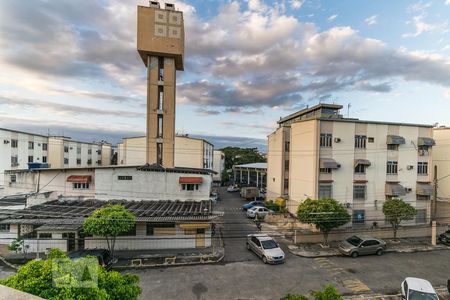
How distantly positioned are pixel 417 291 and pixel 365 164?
594 inches

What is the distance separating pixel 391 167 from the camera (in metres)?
25.8

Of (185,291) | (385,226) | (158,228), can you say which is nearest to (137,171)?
(158,228)

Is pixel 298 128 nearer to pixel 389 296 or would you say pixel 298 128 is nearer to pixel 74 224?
pixel 389 296

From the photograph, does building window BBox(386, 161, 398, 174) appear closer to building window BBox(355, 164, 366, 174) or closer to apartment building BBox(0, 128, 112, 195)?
building window BBox(355, 164, 366, 174)

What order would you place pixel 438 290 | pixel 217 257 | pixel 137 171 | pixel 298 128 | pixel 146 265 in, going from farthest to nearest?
pixel 298 128, pixel 137 171, pixel 217 257, pixel 146 265, pixel 438 290

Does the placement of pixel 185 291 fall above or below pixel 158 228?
below

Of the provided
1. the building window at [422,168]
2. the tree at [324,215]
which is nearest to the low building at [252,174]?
the building window at [422,168]

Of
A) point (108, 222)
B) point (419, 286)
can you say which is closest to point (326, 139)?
point (419, 286)

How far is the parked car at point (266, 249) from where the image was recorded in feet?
55.6

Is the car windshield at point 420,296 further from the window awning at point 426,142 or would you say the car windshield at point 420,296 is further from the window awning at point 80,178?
the window awning at point 80,178

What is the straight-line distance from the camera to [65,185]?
24.2 m

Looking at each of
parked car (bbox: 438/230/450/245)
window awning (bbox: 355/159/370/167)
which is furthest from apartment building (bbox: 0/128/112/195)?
parked car (bbox: 438/230/450/245)

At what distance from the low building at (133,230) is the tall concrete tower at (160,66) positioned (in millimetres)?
8847

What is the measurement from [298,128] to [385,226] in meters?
13.8
